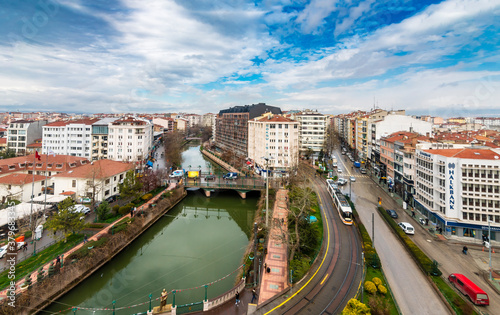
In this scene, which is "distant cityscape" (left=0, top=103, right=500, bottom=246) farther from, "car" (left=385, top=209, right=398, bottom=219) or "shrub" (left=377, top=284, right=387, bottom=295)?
"shrub" (left=377, top=284, right=387, bottom=295)

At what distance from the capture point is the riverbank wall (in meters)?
13.7

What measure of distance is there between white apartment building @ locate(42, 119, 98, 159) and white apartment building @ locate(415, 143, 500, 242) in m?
61.2

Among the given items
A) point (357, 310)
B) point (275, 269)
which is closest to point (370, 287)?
point (357, 310)

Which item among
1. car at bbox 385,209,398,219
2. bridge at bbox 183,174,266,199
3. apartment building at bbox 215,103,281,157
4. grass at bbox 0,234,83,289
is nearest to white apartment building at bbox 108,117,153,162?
bridge at bbox 183,174,266,199

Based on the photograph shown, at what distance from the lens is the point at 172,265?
802 inches

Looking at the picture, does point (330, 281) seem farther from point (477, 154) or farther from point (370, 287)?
point (477, 154)

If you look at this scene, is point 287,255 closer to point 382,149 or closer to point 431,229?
point 431,229

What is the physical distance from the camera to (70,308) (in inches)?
597

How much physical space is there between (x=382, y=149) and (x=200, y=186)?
32.2 metres

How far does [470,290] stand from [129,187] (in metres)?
31.4

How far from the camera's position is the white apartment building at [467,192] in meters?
22.0

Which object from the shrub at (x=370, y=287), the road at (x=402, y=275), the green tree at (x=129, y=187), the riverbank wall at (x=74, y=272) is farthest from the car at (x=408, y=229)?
the green tree at (x=129, y=187)

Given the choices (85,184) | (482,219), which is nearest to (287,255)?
(482,219)

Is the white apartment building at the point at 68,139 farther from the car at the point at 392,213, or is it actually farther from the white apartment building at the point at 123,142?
the car at the point at 392,213
